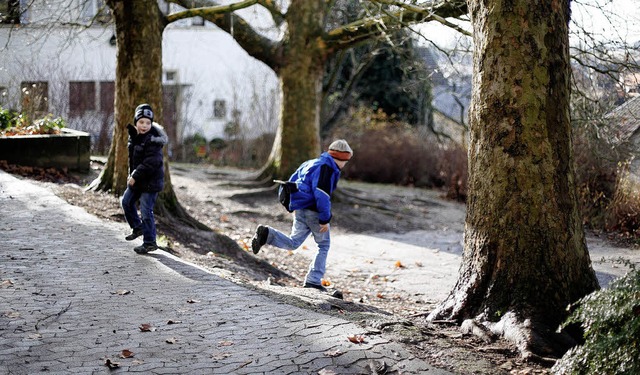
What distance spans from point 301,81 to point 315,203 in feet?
28.9

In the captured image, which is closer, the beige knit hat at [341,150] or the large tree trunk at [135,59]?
the beige knit hat at [341,150]

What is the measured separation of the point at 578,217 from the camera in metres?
7.17

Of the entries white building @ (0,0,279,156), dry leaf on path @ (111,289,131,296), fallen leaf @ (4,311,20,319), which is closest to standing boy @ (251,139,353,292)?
dry leaf on path @ (111,289,131,296)

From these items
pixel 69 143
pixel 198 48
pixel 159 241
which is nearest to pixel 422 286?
pixel 159 241

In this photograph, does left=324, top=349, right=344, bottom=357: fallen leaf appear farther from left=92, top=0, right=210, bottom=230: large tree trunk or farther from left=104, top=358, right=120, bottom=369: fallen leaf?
left=92, top=0, right=210, bottom=230: large tree trunk

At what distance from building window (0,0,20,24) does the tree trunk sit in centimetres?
584

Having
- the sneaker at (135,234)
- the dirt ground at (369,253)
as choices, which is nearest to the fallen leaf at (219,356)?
the dirt ground at (369,253)

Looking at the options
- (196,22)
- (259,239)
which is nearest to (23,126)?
(259,239)

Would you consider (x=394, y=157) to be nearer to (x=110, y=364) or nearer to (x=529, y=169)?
(x=529, y=169)

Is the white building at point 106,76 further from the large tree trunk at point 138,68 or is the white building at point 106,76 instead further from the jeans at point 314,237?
the jeans at point 314,237

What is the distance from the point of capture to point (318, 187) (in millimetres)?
9195

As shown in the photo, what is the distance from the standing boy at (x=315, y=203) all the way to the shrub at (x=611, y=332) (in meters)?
3.88

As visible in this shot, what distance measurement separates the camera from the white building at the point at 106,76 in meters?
16.9

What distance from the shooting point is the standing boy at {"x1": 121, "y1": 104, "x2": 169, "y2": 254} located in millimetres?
9531
